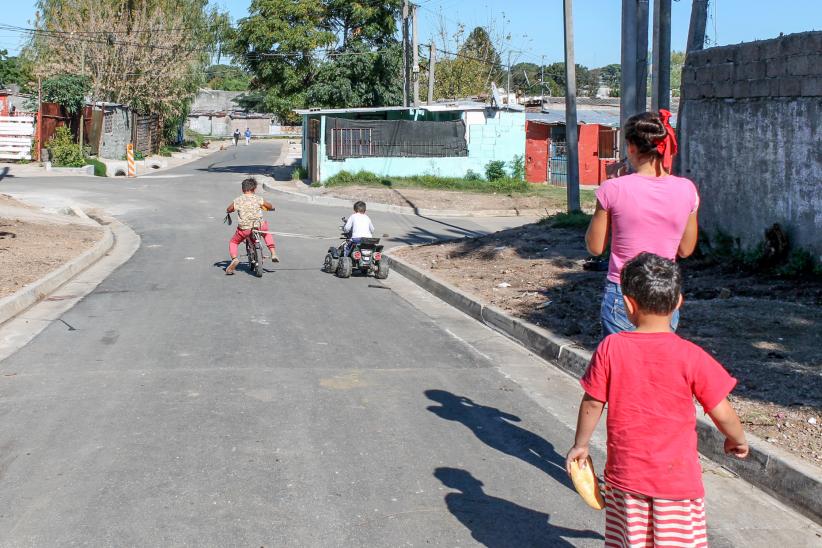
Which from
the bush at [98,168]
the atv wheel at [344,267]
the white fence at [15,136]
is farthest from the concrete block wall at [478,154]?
the atv wheel at [344,267]

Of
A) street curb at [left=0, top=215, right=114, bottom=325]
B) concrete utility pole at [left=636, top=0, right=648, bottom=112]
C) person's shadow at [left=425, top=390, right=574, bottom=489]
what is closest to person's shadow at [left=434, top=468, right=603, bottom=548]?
person's shadow at [left=425, top=390, right=574, bottom=489]

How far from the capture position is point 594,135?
124 ft

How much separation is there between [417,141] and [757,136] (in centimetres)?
2411

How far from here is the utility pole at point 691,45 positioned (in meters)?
14.2

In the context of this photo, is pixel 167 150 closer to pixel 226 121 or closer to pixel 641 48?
pixel 641 48

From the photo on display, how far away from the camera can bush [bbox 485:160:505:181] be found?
120ft

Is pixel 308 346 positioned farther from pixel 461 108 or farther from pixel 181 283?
pixel 461 108

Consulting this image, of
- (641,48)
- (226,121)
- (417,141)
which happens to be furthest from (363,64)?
(226,121)

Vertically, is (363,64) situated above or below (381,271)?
above

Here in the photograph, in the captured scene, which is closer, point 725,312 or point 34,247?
point 725,312

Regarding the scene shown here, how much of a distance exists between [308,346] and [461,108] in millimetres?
28104

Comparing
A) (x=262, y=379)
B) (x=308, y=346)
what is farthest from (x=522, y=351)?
(x=262, y=379)

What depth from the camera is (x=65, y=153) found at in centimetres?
4134

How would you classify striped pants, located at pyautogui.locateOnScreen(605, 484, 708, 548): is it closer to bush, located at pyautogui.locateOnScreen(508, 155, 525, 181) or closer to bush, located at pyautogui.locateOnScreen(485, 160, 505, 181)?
bush, located at pyautogui.locateOnScreen(485, 160, 505, 181)
